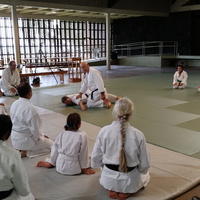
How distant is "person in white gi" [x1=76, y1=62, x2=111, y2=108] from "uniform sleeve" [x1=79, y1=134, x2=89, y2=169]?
3.07 meters

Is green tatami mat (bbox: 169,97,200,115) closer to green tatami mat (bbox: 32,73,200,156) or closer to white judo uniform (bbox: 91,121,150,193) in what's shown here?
green tatami mat (bbox: 32,73,200,156)

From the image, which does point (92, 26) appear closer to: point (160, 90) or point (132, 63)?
point (132, 63)

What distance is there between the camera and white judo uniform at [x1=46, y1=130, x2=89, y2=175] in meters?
2.66

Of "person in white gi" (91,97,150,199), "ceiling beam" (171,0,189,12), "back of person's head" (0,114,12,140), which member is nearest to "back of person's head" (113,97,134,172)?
"person in white gi" (91,97,150,199)

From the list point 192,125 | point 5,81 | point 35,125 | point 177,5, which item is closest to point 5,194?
point 35,125

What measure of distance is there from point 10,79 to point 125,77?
515cm

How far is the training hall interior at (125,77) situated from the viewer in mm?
2646

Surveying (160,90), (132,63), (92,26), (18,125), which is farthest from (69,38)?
(18,125)

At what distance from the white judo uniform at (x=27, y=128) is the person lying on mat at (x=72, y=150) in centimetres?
46

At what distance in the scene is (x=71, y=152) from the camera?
2.65 m

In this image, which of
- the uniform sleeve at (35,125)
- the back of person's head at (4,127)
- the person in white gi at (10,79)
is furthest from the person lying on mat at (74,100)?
the back of person's head at (4,127)

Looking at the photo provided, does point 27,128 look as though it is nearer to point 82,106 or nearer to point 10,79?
point 82,106

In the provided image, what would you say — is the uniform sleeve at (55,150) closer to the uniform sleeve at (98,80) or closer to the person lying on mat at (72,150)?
the person lying on mat at (72,150)

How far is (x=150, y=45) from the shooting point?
→ 18.1 metres
